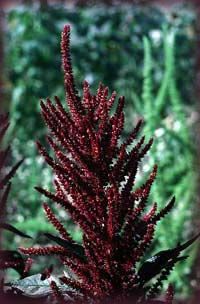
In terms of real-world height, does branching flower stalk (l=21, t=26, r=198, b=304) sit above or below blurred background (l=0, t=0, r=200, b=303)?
below

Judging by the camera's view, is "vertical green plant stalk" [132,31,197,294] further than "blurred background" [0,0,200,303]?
No

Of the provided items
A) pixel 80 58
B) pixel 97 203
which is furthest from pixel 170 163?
pixel 97 203

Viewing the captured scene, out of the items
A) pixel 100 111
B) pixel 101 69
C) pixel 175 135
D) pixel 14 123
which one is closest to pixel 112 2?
pixel 101 69

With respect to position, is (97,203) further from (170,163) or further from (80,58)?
(80,58)

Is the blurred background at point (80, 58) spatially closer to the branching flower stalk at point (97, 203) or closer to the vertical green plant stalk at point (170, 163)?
the vertical green plant stalk at point (170, 163)

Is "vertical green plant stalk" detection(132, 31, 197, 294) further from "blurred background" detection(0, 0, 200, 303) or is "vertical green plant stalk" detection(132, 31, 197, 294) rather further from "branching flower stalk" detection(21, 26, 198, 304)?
"branching flower stalk" detection(21, 26, 198, 304)

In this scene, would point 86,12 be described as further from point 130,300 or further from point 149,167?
point 130,300

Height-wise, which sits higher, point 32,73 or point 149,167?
point 32,73

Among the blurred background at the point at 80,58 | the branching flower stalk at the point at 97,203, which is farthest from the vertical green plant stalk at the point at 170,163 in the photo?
the branching flower stalk at the point at 97,203

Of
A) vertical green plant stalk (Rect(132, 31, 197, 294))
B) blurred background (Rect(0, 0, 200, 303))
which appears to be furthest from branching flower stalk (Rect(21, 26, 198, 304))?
blurred background (Rect(0, 0, 200, 303))
